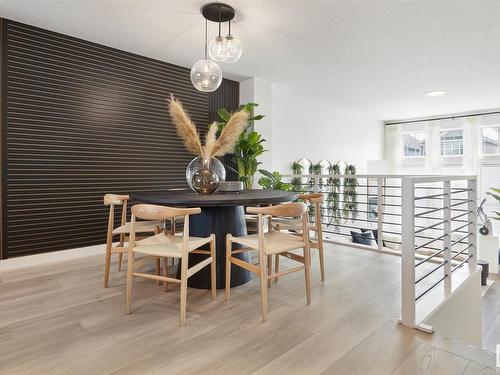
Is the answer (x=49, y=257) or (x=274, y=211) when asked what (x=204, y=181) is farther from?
(x=49, y=257)

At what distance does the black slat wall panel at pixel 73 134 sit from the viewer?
3.01m

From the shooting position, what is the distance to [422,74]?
452cm

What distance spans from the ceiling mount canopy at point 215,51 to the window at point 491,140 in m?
6.75

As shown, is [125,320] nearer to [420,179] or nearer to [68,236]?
[68,236]

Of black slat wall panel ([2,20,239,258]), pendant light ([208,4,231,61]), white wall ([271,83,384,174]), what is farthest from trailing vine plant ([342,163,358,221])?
pendant light ([208,4,231,61])

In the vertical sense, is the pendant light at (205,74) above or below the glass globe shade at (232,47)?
below

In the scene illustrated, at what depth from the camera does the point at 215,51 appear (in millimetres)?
2568

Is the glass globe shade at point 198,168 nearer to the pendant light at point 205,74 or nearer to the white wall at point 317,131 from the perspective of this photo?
the pendant light at point 205,74

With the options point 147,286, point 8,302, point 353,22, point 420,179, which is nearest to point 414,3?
point 353,22

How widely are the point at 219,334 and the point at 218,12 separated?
2589mm

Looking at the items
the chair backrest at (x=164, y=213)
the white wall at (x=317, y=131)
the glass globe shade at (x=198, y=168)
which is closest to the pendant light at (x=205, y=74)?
the glass globe shade at (x=198, y=168)

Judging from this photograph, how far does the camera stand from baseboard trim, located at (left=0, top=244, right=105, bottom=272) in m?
2.99

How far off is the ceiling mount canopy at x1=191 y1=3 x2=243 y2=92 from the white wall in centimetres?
245

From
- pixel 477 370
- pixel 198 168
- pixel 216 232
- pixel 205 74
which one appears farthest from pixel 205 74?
pixel 477 370
